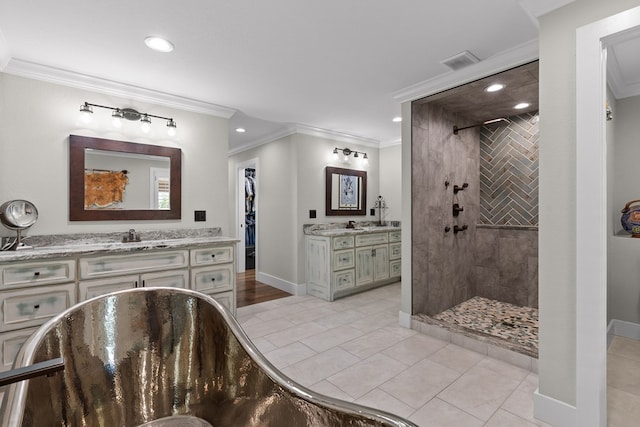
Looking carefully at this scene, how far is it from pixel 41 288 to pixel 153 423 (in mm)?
1555

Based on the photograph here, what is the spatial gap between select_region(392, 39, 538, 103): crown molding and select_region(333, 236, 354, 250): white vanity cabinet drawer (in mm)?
1886

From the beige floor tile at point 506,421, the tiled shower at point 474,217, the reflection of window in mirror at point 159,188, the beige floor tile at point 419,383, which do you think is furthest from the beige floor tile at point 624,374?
the reflection of window in mirror at point 159,188

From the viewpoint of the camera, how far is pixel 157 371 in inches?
60.6

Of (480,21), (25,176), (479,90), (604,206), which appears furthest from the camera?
(479,90)

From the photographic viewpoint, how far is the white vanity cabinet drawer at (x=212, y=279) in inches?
116

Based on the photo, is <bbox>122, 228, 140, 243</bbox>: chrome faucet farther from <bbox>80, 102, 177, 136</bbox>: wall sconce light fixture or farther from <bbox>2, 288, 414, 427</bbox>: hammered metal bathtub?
<bbox>2, 288, 414, 427</bbox>: hammered metal bathtub

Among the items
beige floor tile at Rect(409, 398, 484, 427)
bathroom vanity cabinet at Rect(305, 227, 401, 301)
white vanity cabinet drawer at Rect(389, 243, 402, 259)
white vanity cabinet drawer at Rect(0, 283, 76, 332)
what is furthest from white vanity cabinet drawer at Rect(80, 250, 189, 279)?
white vanity cabinet drawer at Rect(389, 243, 402, 259)

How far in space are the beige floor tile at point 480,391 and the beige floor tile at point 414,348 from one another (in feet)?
1.23

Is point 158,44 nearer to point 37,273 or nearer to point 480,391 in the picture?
point 37,273

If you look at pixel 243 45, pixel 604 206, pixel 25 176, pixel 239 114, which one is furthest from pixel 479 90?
pixel 25 176

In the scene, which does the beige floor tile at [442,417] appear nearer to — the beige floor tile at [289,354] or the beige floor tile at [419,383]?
the beige floor tile at [419,383]

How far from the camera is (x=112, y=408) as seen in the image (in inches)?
54.8

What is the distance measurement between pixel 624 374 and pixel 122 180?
→ 14.8 feet

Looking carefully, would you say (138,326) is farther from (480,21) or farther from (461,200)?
(461,200)
